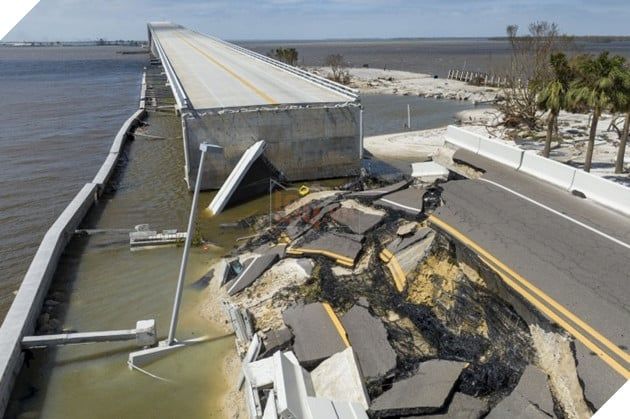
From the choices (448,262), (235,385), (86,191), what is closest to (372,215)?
(448,262)

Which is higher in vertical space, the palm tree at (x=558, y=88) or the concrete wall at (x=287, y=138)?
the palm tree at (x=558, y=88)

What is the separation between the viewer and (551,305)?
7965mm

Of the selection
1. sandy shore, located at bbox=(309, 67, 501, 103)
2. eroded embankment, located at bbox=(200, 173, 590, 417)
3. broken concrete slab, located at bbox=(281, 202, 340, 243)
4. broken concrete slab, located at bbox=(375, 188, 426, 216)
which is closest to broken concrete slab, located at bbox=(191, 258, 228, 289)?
eroded embankment, located at bbox=(200, 173, 590, 417)

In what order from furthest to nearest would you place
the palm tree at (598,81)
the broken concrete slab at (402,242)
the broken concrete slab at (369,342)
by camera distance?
the palm tree at (598,81) → the broken concrete slab at (402,242) → the broken concrete slab at (369,342)

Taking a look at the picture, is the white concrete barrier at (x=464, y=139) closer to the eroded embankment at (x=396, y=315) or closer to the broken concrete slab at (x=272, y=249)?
the eroded embankment at (x=396, y=315)

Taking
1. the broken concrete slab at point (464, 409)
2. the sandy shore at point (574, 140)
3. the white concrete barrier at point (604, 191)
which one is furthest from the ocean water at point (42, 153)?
the sandy shore at point (574, 140)

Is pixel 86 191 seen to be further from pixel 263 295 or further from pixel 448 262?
pixel 448 262

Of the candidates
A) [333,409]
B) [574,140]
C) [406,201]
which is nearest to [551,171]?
[406,201]

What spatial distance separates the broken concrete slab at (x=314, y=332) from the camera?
28.7 feet

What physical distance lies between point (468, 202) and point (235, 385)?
269 inches

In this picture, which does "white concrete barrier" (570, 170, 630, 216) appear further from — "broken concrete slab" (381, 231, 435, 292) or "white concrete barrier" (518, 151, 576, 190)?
"broken concrete slab" (381, 231, 435, 292)

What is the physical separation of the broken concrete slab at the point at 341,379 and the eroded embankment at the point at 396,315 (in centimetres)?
3

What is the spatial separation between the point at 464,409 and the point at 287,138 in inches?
641

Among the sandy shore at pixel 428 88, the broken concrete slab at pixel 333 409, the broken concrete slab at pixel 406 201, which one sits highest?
the broken concrete slab at pixel 406 201
